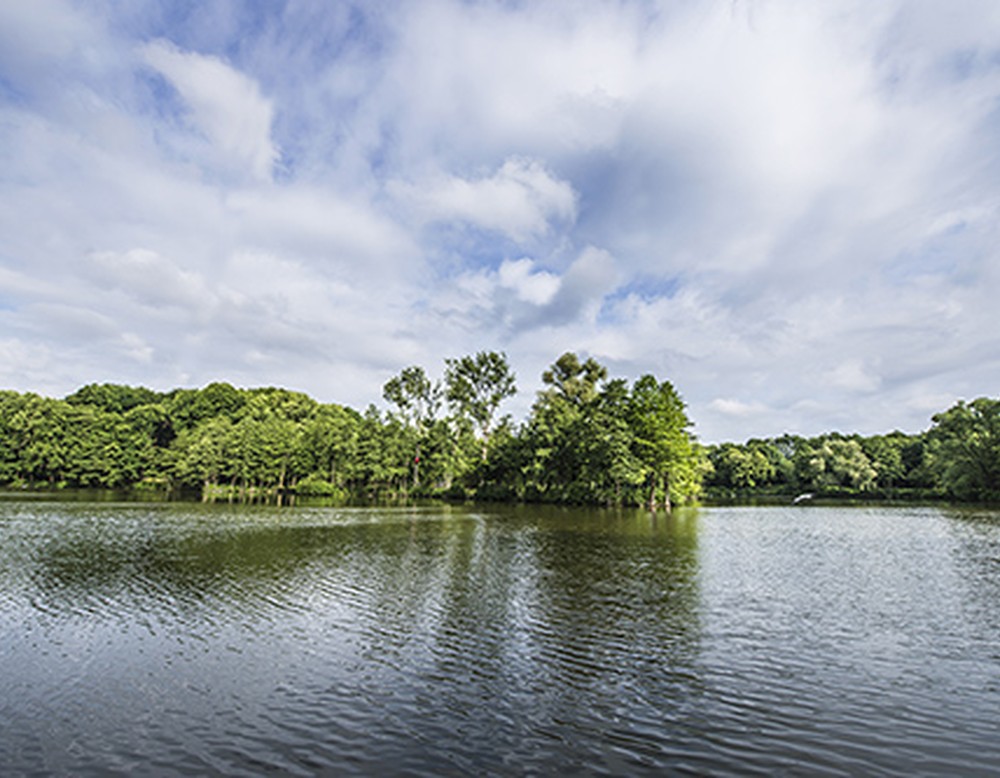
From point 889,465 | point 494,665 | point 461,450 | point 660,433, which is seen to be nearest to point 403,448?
point 461,450

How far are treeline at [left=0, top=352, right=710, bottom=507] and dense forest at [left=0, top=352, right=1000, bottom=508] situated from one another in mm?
225

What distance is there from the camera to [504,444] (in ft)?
258

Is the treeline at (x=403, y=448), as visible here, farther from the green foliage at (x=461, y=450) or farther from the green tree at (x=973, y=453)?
the green tree at (x=973, y=453)

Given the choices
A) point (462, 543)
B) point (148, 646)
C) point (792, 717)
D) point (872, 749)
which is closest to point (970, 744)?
point (872, 749)

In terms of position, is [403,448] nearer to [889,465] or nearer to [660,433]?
[660,433]

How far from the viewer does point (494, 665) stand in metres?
11.3

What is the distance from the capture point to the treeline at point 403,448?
64875 millimetres

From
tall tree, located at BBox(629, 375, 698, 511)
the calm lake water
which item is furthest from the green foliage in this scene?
the calm lake water

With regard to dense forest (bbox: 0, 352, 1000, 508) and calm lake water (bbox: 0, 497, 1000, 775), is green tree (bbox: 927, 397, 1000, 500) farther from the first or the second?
calm lake water (bbox: 0, 497, 1000, 775)

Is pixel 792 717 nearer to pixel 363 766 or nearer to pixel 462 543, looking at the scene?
pixel 363 766

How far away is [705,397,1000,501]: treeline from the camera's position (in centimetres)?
7706

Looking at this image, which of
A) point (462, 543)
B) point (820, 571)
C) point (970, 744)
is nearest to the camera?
point (970, 744)

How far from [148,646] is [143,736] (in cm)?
491

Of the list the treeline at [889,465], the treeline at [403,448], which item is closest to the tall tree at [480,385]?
the treeline at [403,448]
